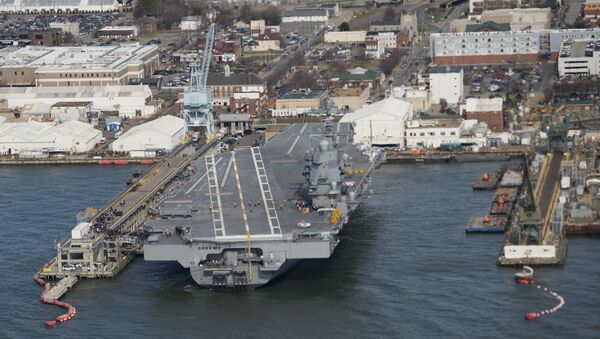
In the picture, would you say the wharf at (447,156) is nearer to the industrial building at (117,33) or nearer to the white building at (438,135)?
the white building at (438,135)

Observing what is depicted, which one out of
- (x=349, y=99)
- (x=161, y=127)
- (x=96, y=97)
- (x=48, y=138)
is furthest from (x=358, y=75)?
(x=48, y=138)

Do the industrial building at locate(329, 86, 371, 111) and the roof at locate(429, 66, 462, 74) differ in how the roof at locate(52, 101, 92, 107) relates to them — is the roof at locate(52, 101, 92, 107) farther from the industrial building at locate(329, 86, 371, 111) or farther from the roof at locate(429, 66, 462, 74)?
the roof at locate(429, 66, 462, 74)

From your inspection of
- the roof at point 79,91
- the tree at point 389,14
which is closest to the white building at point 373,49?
the tree at point 389,14

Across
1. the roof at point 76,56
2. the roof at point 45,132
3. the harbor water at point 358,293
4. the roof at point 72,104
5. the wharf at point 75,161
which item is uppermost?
the roof at point 76,56

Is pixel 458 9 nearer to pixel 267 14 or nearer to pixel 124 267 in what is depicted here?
pixel 267 14

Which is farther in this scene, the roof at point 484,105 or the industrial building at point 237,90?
the industrial building at point 237,90

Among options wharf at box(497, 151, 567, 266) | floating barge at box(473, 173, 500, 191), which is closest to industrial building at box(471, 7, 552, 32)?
floating barge at box(473, 173, 500, 191)
